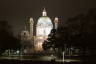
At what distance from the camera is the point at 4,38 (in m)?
74.1

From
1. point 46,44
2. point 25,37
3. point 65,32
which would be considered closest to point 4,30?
point 65,32

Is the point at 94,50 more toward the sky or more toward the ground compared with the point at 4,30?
more toward the ground

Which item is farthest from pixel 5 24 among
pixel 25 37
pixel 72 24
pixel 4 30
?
pixel 25 37

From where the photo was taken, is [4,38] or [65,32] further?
[65,32]

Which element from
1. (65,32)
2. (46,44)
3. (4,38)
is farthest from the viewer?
(46,44)

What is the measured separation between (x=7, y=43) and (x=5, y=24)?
5272 millimetres

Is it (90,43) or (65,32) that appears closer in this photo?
(90,43)

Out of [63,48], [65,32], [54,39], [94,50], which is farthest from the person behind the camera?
[54,39]

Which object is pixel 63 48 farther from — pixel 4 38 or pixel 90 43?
pixel 90 43

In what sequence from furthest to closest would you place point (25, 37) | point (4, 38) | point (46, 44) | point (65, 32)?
1. point (25, 37)
2. point (46, 44)
3. point (65, 32)
4. point (4, 38)

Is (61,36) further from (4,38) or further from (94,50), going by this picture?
(94,50)

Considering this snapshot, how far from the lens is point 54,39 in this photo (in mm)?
105500

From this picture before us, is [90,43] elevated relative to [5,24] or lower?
lower

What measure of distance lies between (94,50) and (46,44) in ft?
209
